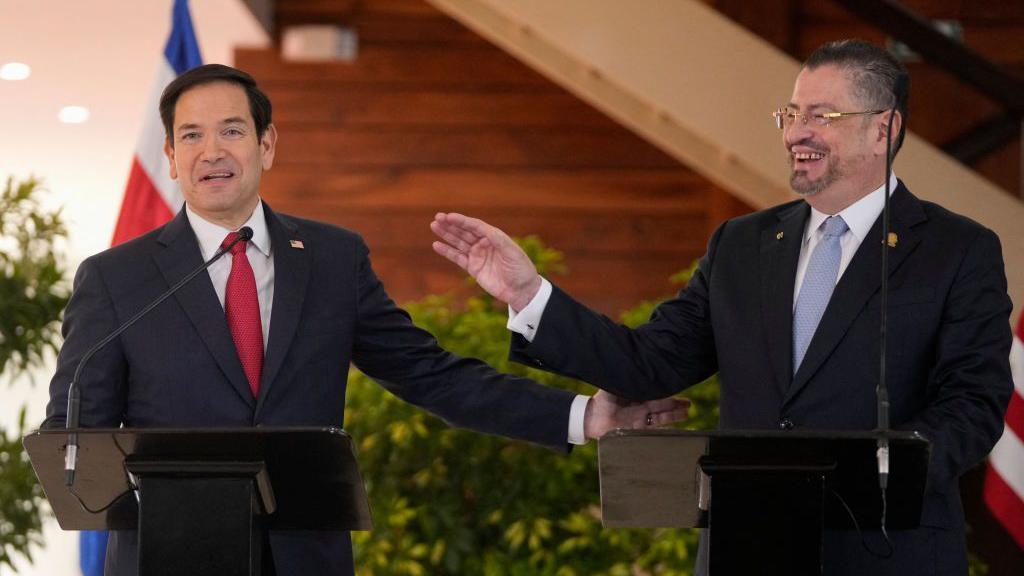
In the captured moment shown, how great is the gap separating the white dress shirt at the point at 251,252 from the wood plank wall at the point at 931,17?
11.3ft

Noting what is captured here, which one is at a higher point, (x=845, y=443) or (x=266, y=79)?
(x=266, y=79)

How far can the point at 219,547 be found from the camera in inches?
88.4

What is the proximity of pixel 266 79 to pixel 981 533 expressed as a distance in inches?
132

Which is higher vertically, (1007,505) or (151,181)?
(151,181)

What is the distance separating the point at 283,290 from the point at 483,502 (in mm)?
1706

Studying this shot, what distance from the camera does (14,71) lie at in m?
6.49

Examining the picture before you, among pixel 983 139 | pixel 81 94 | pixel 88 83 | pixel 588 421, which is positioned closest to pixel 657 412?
pixel 588 421

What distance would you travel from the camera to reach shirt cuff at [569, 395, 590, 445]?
2926 mm

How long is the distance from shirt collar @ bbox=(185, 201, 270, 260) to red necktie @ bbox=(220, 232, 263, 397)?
77 millimetres

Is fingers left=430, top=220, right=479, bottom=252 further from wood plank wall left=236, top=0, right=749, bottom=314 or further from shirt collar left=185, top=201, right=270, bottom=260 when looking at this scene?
wood plank wall left=236, top=0, right=749, bottom=314

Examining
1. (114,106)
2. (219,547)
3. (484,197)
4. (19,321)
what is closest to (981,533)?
(484,197)

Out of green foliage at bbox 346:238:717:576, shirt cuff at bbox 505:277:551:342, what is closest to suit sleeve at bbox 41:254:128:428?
shirt cuff at bbox 505:277:551:342

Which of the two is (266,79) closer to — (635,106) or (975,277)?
(635,106)

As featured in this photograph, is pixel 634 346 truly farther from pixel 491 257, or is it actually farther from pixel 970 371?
pixel 970 371
